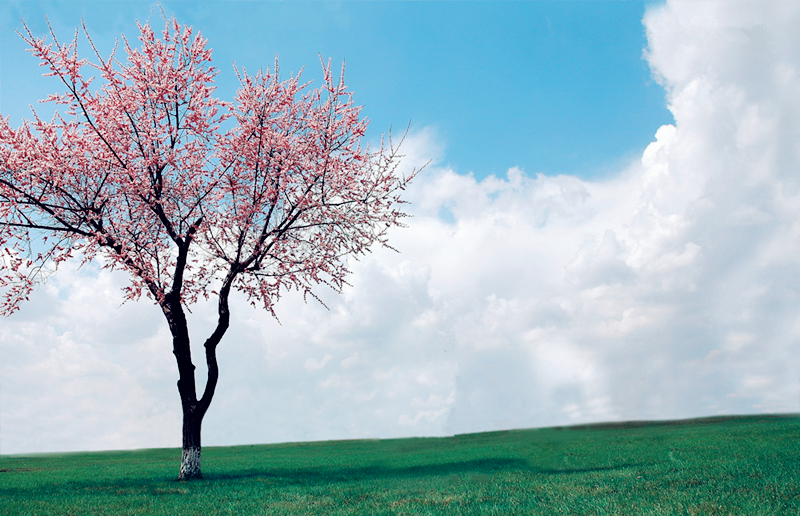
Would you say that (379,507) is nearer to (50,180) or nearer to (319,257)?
(319,257)

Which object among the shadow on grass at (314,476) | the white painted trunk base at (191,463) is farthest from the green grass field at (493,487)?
the white painted trunk base at (191,463)

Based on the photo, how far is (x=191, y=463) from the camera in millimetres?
18875

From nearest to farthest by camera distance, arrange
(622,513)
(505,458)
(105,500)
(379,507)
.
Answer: (622,513) → (379,507) → (105,500) → (505,458)

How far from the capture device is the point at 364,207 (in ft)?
68.3

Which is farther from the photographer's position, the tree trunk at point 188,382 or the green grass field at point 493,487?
the tree trunk at point 188,382

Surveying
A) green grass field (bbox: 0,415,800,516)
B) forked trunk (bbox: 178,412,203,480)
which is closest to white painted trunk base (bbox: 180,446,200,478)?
forked trunk (bbox: 178,412,203,480)

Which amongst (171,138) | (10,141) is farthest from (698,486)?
(10,141)

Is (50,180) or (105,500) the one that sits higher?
(50,180)

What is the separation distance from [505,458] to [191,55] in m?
20.6

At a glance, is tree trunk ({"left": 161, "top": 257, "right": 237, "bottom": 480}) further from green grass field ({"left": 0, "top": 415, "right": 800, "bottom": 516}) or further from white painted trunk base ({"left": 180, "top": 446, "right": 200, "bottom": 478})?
green grass field ({"left": 0, "top": 415, "right": 800, "bottom": 516})

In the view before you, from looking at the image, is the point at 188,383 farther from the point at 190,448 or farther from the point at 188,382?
the point at 190,448

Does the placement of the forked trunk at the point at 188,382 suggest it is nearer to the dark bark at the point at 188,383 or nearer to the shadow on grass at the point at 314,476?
the dark bark at the point at 188,383

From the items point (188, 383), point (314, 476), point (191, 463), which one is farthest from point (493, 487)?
point (188, 383)

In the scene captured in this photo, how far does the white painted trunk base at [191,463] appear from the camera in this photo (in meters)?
18.8
